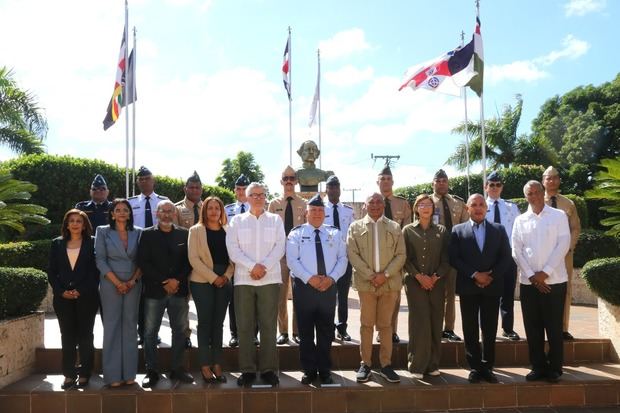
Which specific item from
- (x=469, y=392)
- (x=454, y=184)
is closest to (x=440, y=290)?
(x=469, y=392)

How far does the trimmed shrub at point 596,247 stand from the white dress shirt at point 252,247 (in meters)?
8.22

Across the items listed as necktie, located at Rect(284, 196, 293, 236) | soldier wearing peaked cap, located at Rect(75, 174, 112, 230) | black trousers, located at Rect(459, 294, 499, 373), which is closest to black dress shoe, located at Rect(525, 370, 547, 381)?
black trousers, located at Rect(459, 294, 499, 373)

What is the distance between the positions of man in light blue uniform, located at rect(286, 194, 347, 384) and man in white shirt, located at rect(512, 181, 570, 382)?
6.10 feet

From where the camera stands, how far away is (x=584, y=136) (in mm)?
27047

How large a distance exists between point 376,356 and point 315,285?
1273 millimetres

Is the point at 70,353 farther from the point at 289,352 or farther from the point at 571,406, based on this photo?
the point at 571,406

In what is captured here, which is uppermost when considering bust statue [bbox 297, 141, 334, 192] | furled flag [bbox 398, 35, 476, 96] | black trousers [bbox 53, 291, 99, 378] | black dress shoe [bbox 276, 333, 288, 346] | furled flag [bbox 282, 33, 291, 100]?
furled flag [bbox 282, 33, 291, 100]

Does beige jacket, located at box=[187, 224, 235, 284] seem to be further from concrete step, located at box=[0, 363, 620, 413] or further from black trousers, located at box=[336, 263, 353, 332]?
black trousers, located at box=[336, 263, 353, 332]

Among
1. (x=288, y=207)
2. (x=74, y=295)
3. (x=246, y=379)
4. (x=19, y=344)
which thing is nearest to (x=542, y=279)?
(x=288, y=207)

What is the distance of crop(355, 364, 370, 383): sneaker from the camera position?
16.5ft

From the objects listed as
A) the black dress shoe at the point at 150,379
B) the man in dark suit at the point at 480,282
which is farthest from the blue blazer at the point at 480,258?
the black dress shoe at the point at 150,379

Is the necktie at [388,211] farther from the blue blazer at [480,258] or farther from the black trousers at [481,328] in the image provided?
the black trousers at [481,328]

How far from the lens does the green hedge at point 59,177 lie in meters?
13.0

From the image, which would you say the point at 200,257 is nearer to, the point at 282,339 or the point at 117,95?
the point at 282,339
